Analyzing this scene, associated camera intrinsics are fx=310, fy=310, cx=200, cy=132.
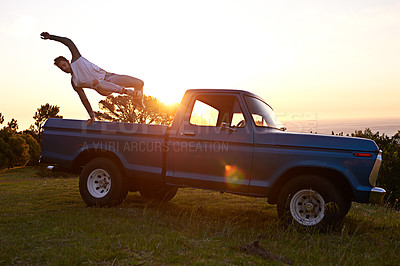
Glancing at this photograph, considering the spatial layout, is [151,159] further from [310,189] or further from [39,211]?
[310,189]

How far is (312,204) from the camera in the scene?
16.3 ft

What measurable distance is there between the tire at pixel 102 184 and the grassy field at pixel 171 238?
0.25m

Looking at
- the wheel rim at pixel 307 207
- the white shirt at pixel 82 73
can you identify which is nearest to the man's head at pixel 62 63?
the white shirt at pixel 82 73

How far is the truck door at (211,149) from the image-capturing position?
5.29 m

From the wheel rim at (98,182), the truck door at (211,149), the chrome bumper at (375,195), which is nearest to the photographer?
the chrome bumper at (375,195)

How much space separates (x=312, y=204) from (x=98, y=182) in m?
4.23

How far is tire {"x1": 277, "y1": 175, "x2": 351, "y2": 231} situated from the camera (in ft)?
15.6

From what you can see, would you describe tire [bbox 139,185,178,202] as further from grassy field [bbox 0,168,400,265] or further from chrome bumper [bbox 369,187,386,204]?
chrome bumper [bbox 369,187,386,204]

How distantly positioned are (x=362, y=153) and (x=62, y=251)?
14.4 ft

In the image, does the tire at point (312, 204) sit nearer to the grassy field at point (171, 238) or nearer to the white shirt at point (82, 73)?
the grassy field at point (171, 238)

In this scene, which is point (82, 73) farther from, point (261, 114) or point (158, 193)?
point (261, 114)

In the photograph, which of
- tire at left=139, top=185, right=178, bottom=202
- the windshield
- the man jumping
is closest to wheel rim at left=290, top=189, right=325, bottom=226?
the windshield

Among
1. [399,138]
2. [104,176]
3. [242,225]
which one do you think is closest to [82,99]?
[104,176]

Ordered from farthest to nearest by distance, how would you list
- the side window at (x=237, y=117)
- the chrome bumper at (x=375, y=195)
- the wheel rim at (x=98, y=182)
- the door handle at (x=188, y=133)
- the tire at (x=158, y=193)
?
the tire at (x=158, y=193) → the wheel rim at (x=98, y=182) → the door handle at (x=188, y=133) → the side window at (x=237, y=117) → the chrome bumper at (x=375, y=195)
